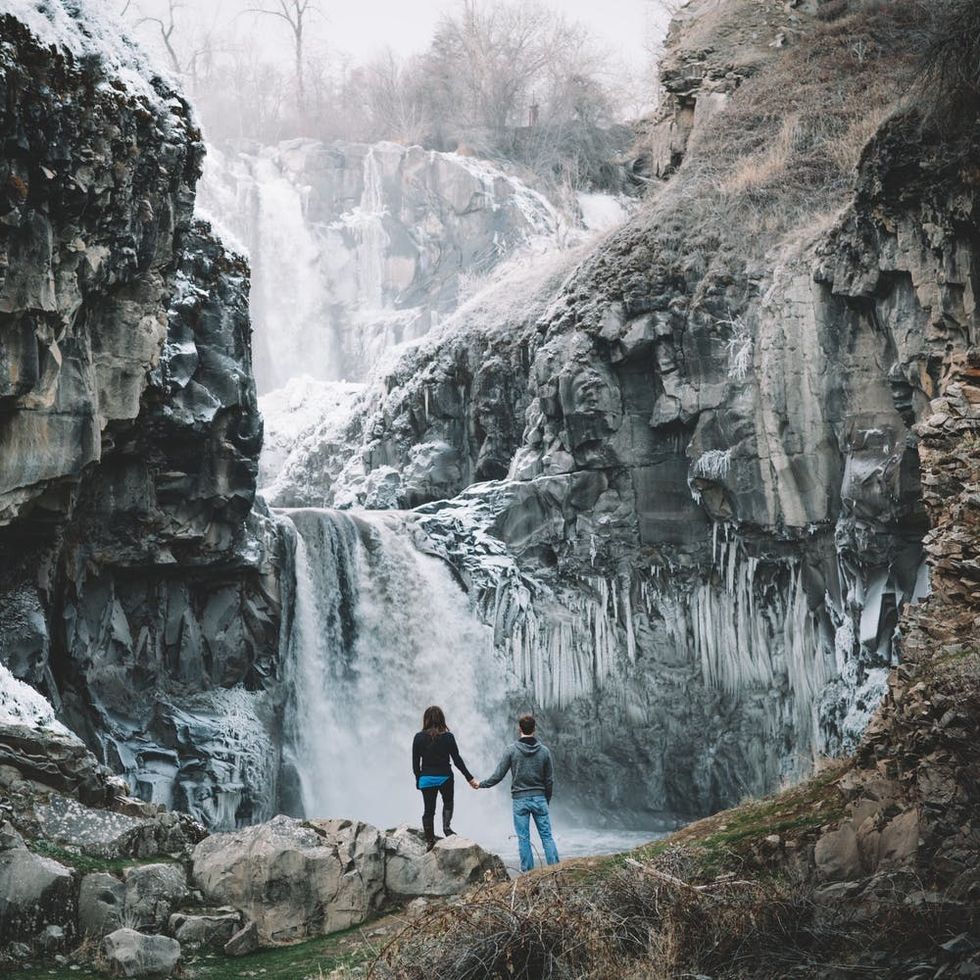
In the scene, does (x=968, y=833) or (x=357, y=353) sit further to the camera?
(x=357, y=353)

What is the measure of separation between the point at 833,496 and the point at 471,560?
7.81m

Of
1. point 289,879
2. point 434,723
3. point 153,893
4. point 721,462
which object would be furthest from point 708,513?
point 153,893

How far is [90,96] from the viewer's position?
514 inches

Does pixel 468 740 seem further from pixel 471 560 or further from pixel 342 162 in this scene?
pixel 342 162

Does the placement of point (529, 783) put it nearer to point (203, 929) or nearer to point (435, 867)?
point (435, 867)

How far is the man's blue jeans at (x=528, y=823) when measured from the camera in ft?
32.5

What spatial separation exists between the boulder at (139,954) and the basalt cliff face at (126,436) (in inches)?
281

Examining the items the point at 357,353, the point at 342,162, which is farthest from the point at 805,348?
the point at 342,162

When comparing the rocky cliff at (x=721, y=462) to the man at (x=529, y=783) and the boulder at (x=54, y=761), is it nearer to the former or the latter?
the man at (x=529, y=783)

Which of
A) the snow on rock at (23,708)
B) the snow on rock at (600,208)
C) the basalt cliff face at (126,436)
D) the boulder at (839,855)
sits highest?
the snow on rock at (600,208)

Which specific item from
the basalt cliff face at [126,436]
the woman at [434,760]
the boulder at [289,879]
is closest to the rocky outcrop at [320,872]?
the boulder at [289,879]

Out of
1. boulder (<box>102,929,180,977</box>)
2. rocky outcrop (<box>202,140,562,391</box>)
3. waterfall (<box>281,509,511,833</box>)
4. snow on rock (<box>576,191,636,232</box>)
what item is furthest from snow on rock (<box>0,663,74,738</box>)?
snow on rock (<box>576,191,636,232</box>)

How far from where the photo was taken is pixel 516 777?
10.1 metres

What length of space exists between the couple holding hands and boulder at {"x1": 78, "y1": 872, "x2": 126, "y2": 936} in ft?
8.82
